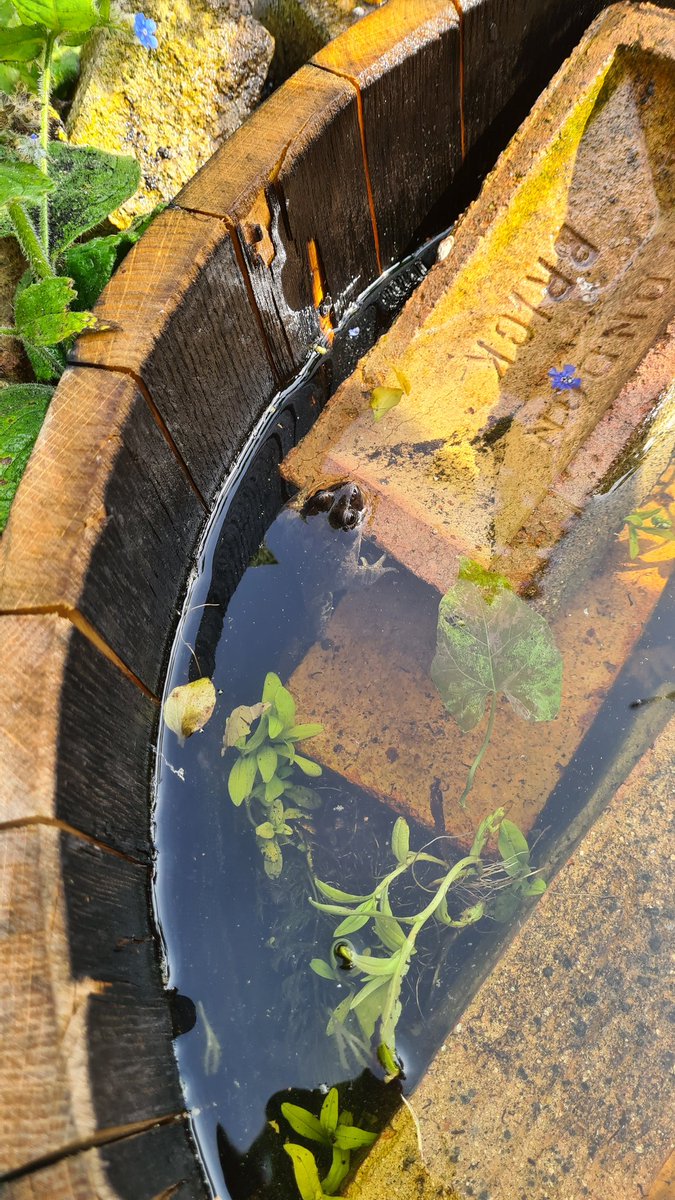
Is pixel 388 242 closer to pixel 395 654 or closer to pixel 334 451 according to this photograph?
pixel 334 451

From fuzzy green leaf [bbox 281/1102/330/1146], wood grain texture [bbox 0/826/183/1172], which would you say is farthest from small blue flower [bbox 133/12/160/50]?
fuzzy green leaf [bbox 281/1102/330/1146]

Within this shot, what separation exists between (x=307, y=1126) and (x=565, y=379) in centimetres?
237

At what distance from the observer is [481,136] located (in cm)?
290

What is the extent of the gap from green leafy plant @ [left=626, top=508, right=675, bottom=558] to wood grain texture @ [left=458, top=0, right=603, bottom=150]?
159cm

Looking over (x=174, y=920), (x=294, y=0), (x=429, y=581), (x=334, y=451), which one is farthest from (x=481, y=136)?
(x=174, y=920)

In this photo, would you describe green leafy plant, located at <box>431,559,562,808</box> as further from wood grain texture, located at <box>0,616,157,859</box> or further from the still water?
wood grain texture, located at <box>0,616,157,859</box>

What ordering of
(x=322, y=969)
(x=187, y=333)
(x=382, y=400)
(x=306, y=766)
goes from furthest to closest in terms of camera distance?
(x=382, y=400), (x=306, y=766), (x=187, y=333), (x=322, y=969)

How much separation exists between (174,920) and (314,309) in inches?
78.6

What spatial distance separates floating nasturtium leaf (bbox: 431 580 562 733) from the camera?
214 cm

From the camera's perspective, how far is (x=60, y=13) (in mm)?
1723

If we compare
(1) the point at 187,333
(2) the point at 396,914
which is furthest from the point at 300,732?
(1) the point at 187,333

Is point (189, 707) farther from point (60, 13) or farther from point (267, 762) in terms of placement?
point (60, 13)

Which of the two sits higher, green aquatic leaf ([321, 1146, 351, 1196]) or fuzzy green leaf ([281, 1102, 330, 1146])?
fuzzy green leaf ([281, 1102, 330, 1146])

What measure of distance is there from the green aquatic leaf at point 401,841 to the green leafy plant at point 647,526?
3.82 ft
